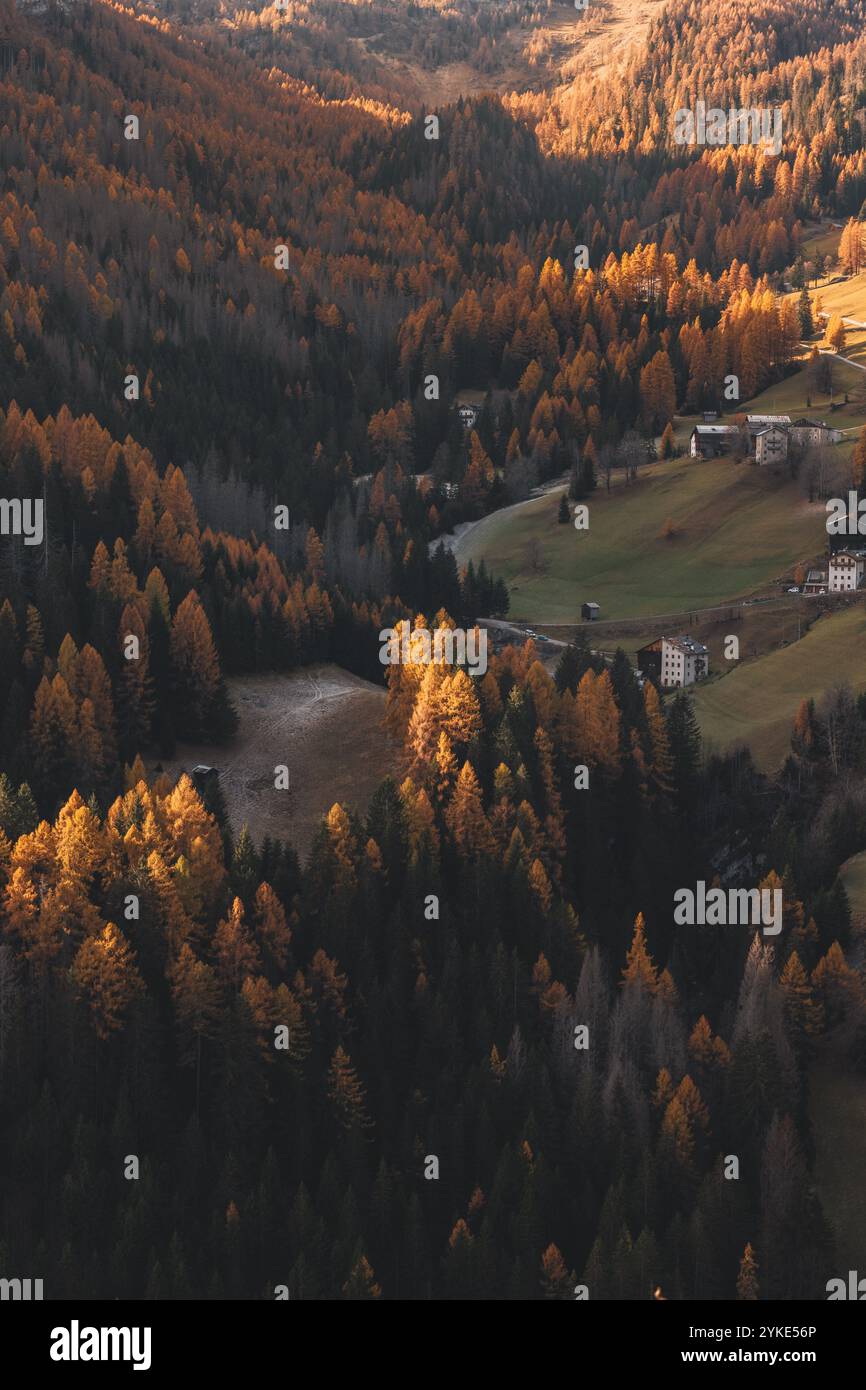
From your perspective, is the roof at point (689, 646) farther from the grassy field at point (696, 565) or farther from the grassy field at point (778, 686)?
the grassy field at point (696, 565)

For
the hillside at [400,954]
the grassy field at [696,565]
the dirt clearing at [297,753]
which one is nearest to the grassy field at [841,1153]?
the hillside at [400,954]

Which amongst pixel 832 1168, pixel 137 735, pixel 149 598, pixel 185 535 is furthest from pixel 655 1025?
pixel 185 535

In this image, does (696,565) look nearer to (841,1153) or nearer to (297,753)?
(297,753)

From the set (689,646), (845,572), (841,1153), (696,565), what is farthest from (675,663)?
(841,1153)

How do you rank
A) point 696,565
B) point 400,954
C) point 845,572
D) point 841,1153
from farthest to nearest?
point 696,565 → point 845,572 → point 400,954 → point 841,1153

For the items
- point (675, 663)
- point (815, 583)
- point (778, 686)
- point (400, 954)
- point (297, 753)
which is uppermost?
point (815, 583)

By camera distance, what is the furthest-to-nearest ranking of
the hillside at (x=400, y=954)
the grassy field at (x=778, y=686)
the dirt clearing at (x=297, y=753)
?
1. the grassy field at (x=778, y=686)
2. the dirt clearing at (x=297, y=753)
3. the hillside at (x=400, y=954)
